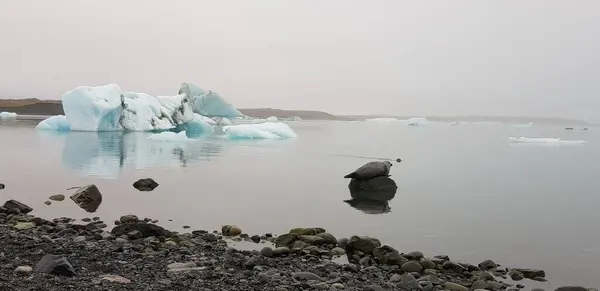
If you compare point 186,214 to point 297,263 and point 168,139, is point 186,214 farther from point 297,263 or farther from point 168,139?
point 168,139

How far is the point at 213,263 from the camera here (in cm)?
553

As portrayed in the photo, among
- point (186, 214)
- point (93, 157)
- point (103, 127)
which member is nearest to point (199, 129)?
point (103, 127)

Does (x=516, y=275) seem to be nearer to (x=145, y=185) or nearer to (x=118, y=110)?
(x=145, y=185)

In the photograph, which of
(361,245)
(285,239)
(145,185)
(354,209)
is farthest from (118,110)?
(361,245)

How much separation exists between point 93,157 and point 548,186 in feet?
49.4

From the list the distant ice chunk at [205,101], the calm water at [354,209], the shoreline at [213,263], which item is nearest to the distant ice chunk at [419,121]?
the distant ice chunk at [205,101]

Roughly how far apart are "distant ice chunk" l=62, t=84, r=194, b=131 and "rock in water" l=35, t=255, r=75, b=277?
29.6m

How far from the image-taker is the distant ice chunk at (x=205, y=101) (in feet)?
155

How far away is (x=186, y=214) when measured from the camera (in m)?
8.79

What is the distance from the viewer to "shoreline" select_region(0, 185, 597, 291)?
4.70 metres

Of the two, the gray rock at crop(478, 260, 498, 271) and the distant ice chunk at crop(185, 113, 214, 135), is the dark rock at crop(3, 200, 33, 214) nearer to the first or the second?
the gray rock at crop(478, 260, 498, 271)

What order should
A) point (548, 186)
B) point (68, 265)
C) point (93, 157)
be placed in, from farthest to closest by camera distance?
point (93, 157), point (548, 186), point (68, 265)

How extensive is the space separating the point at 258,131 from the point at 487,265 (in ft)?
91.0

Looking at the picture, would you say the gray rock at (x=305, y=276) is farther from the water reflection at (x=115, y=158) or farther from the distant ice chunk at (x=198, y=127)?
the distant ice chunk at (x=198, y=127)
